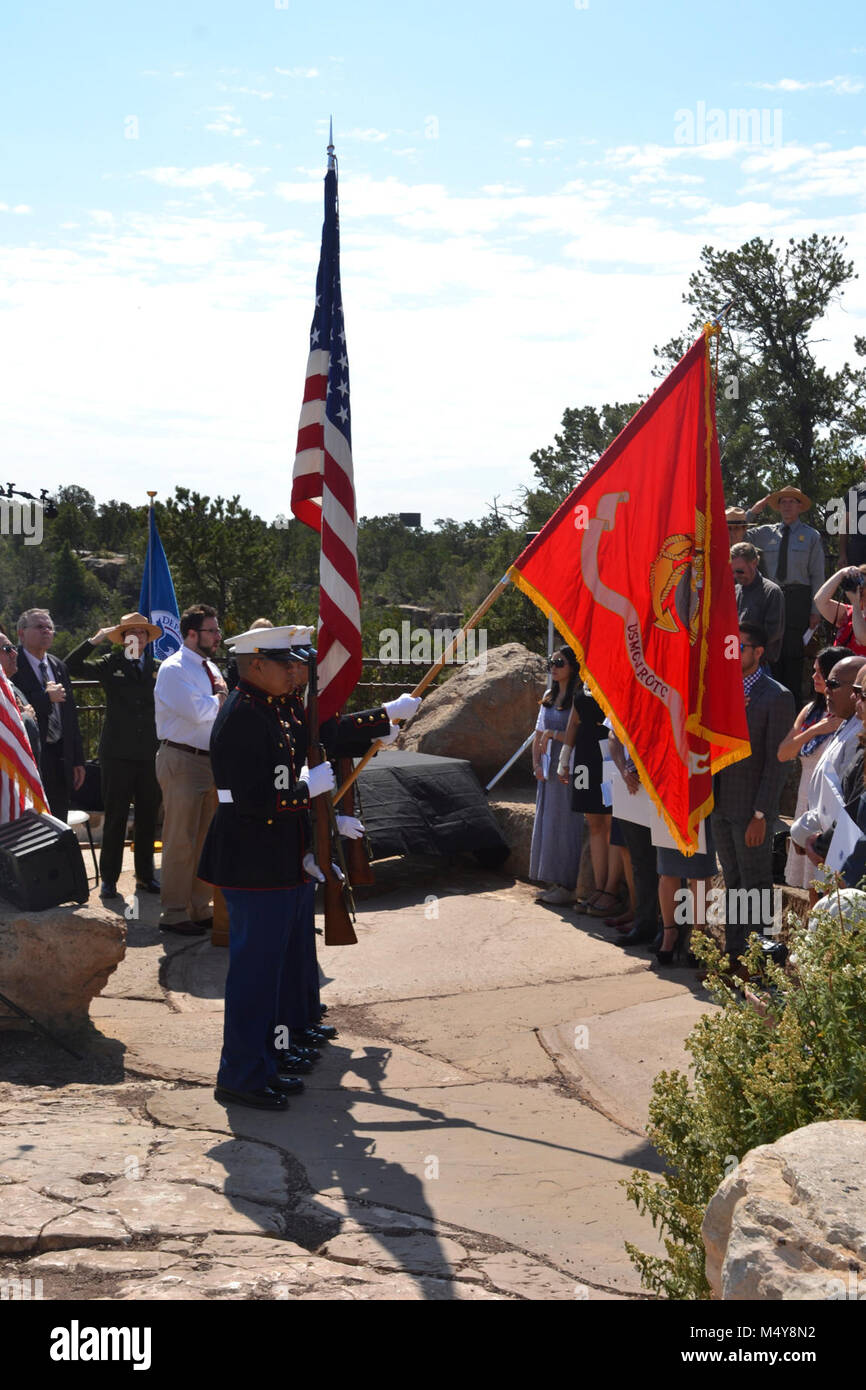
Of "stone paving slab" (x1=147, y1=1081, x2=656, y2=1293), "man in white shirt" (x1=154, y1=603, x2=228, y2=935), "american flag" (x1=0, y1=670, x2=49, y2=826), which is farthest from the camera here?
"man in white shirt" (x1=154, y1=603, x2=228, y2=935)

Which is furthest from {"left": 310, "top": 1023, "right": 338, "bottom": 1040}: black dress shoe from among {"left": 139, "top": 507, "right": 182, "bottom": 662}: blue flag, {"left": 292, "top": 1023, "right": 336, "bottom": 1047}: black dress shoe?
{"left": 139, "top": 507, "right": 182, "bottom": 662}: blue flag

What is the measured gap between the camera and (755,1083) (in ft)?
10.5

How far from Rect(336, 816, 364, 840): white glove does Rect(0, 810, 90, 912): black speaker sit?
4.21 feet

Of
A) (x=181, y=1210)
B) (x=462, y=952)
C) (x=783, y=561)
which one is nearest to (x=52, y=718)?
(x=462, y=952)

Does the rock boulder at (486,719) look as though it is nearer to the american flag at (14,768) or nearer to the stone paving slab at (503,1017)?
the stone paving slab at (503,1017)

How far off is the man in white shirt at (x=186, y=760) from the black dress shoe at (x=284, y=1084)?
111 inches

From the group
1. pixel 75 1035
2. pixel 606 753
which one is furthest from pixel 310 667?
pixel 606 753

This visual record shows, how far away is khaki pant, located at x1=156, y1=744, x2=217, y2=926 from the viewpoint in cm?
832

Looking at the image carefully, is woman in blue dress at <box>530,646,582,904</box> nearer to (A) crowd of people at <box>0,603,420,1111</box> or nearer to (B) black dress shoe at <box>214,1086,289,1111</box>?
(A) crowd of people at <box>0,603,420,1111</box>

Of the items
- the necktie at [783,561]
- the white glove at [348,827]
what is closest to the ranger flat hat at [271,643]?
the white glove at [348,827]

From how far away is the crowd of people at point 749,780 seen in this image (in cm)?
628

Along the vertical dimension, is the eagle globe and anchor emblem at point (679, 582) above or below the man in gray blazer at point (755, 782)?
above

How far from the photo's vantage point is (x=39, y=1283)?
3.61 metres

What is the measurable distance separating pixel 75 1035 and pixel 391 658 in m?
8.56
